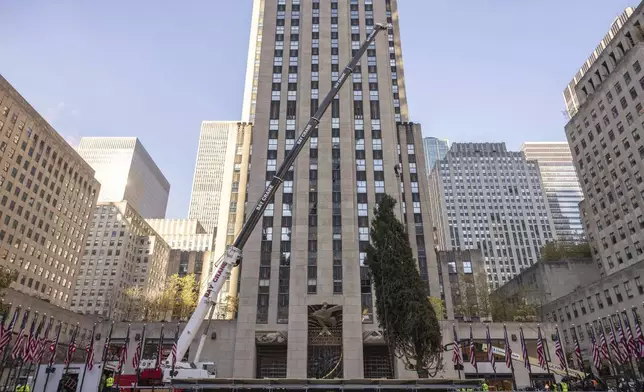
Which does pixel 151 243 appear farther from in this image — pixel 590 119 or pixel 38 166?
pixel 590 119

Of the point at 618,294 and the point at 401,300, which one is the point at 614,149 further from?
the point at 401,300

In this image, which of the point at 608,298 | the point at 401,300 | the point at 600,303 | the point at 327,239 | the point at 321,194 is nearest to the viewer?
the point at 401,300

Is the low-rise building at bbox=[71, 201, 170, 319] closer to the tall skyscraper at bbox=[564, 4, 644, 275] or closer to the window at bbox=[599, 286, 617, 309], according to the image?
the window at bbox=[599, 286, 617, 309]

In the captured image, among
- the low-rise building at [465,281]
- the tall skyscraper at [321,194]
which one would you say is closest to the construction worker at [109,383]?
the tall skyscraper at [321,194]

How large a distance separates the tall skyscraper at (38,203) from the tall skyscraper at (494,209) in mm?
125202

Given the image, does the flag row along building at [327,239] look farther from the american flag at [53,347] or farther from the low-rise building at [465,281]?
the american flag at [53,347]

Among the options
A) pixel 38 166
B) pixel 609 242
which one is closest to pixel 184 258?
pixel 38 166

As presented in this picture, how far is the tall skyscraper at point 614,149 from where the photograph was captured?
266ft

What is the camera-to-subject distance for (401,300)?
4075 centimetres

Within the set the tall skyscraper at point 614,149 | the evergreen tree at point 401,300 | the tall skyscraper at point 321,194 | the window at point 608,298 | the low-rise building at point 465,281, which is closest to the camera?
the evergreen tree at point 401,300

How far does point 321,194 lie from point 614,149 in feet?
204

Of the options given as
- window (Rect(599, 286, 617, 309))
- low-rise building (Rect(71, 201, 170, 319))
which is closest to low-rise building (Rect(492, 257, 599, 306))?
window (Rect(599, 286, 617, 309))

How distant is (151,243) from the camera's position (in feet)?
557

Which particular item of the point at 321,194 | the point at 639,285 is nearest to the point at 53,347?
the point at 321,194
